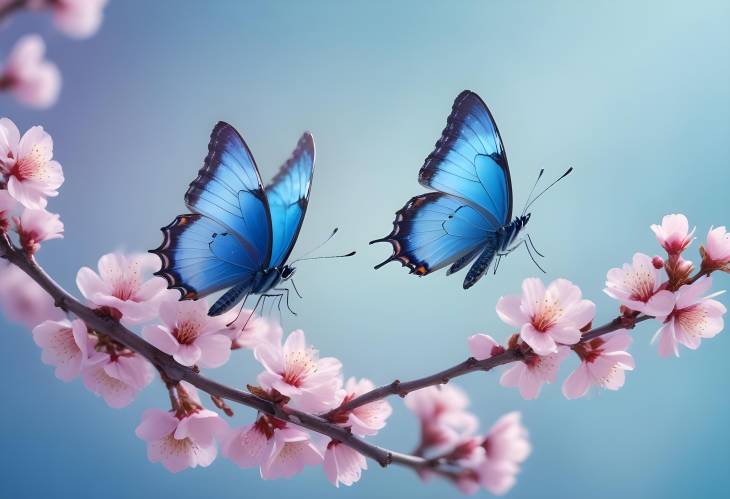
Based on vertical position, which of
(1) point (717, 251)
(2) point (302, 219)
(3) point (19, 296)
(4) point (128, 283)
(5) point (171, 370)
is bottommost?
(3) point (19, 296)

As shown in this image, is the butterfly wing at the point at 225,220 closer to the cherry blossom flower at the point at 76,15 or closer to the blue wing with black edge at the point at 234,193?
the blue wing with black edge at the point at 234,193

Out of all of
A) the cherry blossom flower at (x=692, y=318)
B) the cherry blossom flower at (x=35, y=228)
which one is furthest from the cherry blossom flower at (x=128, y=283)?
the cherry blossom flower at (x=692, y=318)

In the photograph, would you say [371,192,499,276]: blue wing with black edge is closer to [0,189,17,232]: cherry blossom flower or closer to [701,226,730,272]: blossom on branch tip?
[701,226,730,272]: blossom on branch tip

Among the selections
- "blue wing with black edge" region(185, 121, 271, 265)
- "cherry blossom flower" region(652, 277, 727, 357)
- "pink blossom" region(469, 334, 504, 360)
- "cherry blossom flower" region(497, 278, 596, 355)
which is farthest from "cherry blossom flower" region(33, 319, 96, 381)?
"cherry blossom flower" region(652, 277, 727, 357)

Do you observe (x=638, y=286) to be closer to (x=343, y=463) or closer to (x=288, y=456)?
(x=343, y=463)

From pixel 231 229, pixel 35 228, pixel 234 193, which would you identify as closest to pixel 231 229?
pixel 231 229

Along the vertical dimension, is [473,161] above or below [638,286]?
above

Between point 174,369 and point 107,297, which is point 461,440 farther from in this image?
point 107,297
